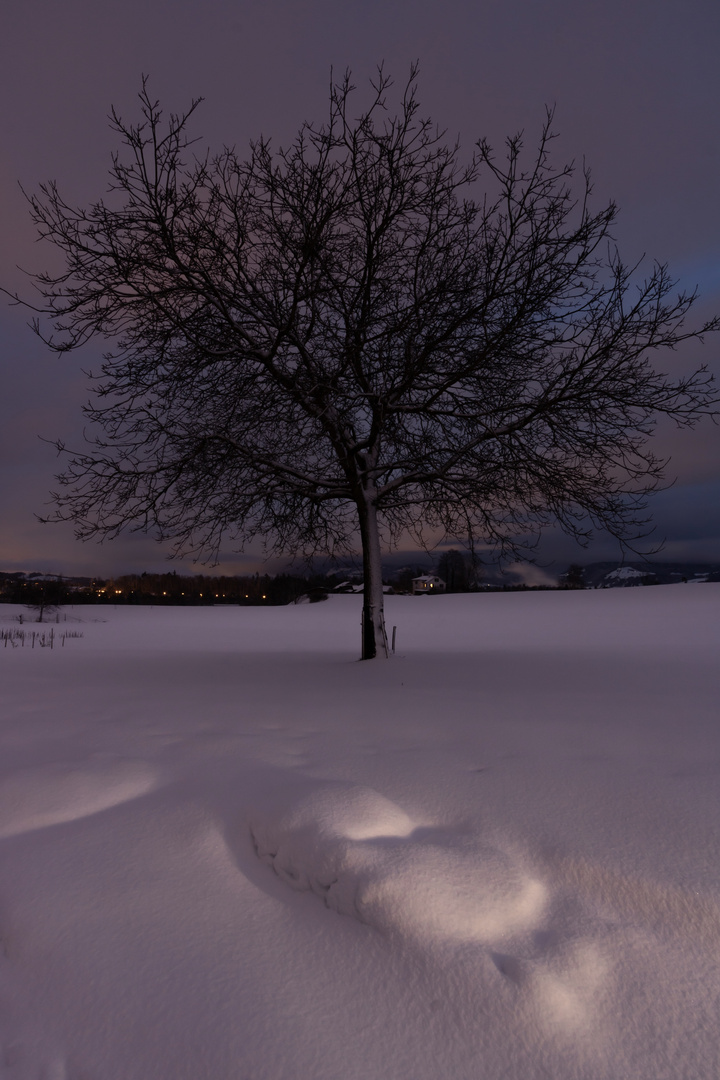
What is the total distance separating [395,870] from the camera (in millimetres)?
2123

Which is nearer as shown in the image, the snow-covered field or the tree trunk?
the snow-covered field

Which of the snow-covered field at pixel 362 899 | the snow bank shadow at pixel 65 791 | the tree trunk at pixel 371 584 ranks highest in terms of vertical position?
the tree trunk at pixel 371 584

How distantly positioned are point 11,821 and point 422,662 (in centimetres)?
566

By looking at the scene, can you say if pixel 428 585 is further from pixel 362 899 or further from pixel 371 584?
pixel 362 899

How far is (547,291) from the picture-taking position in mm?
6340

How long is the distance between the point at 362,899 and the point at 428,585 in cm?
3160

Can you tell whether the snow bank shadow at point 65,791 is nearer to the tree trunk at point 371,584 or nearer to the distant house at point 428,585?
the tree trunk at point 371,584

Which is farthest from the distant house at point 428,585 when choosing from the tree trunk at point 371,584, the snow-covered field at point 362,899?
the snow-covered field at point 362,899

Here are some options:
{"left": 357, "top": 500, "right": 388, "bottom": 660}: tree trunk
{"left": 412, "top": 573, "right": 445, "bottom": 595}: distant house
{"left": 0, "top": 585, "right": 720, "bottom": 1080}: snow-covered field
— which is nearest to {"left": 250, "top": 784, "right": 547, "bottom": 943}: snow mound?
{"left": 0, "top": 585, "right": 720, "bottom": 1080}: snow-covered field

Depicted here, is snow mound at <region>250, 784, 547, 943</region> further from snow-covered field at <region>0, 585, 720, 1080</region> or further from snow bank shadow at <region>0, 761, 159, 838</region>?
snow bank shadow at <region>0, 761, 159, 838</region>

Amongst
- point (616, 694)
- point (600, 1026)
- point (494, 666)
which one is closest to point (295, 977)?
point (600, 1026)

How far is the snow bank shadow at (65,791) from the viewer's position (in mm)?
2760

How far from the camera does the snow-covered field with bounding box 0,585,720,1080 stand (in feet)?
5.27

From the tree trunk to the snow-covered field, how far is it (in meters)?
3.90
